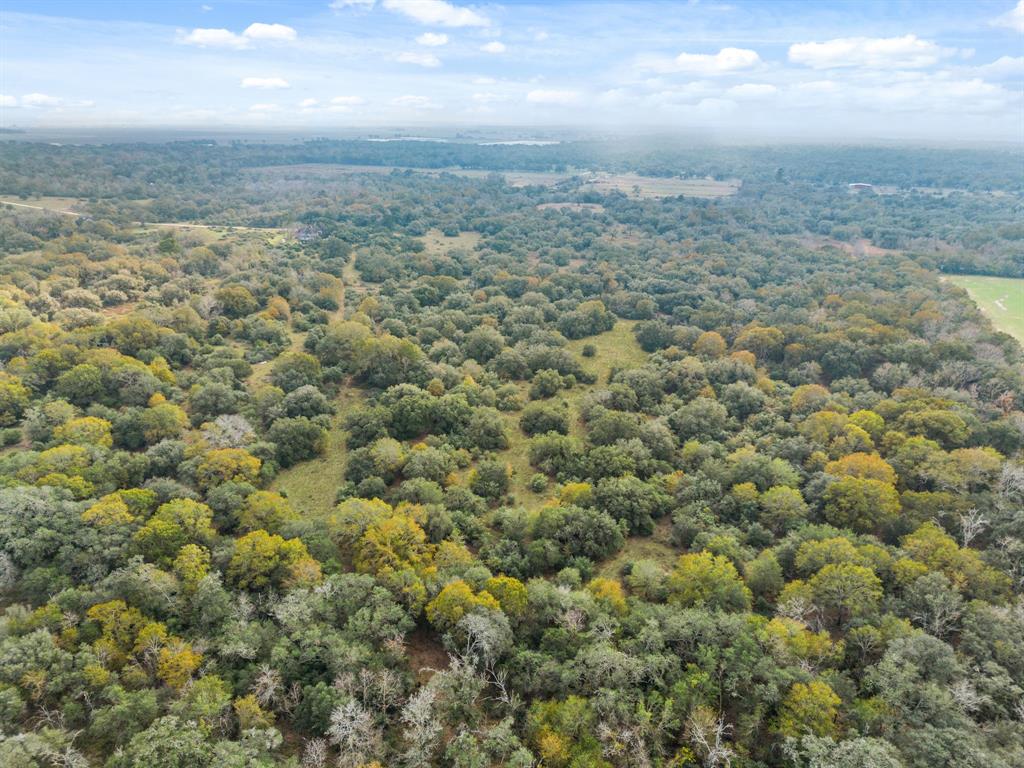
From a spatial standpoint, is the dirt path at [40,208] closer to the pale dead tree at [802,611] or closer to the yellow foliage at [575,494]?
the yellow foliage at [575,494]

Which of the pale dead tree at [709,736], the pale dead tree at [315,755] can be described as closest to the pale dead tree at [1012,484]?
the pale dead tree at [709,736]

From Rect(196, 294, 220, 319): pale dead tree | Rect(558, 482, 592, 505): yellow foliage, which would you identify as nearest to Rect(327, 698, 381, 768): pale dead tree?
Rect(558, 482, 592, 505): yellow foliage

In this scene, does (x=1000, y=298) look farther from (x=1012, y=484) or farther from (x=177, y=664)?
(x=177, y=664)

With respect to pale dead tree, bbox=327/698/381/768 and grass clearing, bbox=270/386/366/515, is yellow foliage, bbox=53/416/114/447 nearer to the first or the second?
grass clearing, bbox=270/386/366/515

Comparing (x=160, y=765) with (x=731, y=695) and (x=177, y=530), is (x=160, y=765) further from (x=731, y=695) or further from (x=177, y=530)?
(x=731, y=695)

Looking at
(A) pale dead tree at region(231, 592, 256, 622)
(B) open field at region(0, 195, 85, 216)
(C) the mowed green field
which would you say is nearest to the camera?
(A) pale dead tree at region(231, 592, 256, 622)

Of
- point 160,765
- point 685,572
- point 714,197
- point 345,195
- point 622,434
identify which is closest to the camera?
point 160,765

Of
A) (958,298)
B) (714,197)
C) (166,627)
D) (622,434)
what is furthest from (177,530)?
(714,197)
